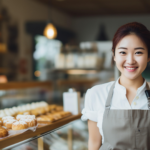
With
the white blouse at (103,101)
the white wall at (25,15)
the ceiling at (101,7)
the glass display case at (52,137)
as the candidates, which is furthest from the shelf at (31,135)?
the ceiling at (101,7)

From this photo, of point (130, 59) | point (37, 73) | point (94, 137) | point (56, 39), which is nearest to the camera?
point (130, 59)

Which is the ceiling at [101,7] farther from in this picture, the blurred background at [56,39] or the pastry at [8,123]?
the pastry at [8,123]

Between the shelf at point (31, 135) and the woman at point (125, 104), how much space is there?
0.33 meters

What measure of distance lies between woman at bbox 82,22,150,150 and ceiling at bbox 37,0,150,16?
14.3 ft

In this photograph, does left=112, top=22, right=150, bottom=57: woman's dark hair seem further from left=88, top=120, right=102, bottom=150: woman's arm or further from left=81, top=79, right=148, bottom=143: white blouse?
left=88, top=120, right=102, bottom=150: woman's arm

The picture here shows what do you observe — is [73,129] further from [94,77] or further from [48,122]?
[94,77]

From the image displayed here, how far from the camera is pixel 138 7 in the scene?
5.93 metres

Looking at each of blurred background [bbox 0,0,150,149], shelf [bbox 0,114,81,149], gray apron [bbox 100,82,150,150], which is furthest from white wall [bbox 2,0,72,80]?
gray apron [bbox 100,82,150,150]

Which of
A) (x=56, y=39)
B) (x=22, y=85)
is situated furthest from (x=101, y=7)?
(x=22, y=85)

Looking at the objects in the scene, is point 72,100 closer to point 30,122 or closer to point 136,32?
point 30,122

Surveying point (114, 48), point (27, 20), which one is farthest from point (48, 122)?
point (27, 20)

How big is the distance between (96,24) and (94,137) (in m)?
5.84

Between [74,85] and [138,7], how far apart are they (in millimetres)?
2589

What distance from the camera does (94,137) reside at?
1.39m
